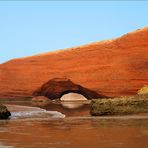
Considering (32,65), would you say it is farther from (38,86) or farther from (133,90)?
(133,90)

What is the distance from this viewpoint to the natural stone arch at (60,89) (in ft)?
150

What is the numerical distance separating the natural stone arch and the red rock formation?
1.73 feet

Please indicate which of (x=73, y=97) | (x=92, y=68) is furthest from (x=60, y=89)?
(x=92, y=68)

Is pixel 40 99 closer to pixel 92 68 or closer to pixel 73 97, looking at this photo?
Answer: pixel 73 97

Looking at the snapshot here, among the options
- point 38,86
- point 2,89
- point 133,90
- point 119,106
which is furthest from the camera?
point 2,89

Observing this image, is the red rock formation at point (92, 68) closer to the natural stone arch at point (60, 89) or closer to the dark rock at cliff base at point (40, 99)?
the natural stone arch at point (60, 89)

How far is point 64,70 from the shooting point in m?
48.3

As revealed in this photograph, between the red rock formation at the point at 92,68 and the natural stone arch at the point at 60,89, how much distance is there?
53 cm

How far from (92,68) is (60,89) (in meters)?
4.71

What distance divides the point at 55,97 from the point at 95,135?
1518 inches

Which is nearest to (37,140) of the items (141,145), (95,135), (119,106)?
(95,135)

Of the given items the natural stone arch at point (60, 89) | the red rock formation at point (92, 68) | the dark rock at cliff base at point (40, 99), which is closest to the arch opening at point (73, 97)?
the natural stone arch at point (60, 89)

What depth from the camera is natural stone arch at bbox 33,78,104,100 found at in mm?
45656

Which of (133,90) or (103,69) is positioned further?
(103,69)
